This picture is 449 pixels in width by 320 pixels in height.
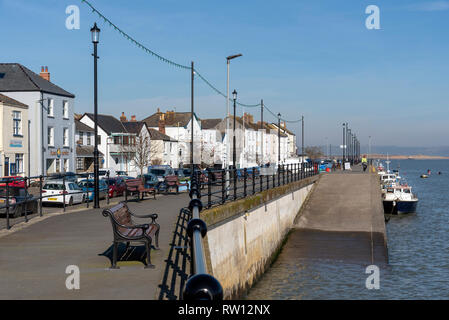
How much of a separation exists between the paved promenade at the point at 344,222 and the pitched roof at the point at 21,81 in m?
25.6

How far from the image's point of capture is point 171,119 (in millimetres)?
84438

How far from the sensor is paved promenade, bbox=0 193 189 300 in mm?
6441

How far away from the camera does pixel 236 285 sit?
1366 centimetres

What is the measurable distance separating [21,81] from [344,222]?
102 feet

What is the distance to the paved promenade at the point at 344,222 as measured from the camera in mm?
21188

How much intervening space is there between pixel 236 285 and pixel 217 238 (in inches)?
69.7

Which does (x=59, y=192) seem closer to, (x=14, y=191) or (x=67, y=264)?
(x=14, y=191)

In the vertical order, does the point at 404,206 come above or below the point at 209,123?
below

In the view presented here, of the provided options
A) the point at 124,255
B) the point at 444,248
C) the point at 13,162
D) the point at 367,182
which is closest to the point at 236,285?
the point at 124,255

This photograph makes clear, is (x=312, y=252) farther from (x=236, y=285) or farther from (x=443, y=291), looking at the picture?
(x=236, y=285)

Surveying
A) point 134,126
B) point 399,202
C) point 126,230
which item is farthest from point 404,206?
point 126,230
